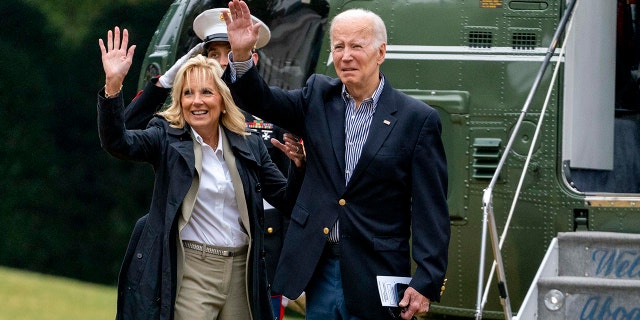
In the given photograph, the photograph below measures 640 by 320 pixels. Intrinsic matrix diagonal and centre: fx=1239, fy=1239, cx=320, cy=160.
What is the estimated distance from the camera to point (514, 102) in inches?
287

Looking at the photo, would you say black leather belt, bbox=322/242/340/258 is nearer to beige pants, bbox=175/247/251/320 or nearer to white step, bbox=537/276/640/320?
beige pants, bbox=175/247/251/320

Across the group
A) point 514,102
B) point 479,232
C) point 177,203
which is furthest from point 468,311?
point 177,203

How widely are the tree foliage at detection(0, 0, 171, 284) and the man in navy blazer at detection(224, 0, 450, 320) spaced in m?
16.2

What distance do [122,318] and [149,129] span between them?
0.82 metres

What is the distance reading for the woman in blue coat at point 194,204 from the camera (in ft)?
16.7

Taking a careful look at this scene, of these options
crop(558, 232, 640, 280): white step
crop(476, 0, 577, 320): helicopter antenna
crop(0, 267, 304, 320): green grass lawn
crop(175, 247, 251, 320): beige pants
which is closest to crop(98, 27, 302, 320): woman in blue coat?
crop(175, 247, 251, 320): beige pants

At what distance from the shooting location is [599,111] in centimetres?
743

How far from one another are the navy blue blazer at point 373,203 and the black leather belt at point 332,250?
40 mm

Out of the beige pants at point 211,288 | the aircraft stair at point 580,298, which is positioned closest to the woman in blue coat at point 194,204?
the beige pants at point 211,288

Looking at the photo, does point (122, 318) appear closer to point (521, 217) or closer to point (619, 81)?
point (521, 217)

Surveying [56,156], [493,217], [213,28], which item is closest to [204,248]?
[493,217]

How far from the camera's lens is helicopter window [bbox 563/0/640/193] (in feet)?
23.8

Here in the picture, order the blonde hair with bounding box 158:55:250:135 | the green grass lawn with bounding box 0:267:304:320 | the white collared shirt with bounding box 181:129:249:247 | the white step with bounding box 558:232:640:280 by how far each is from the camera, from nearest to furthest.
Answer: the white collared shirt with bounding box 181:129:249:247, the blonde hair with bounding box 158:55:250:135, the white step with bounding box 558:232:640:280, the green grass lawn with bounding box 0:267:304:320

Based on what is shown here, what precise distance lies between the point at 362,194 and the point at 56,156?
1699 cm
